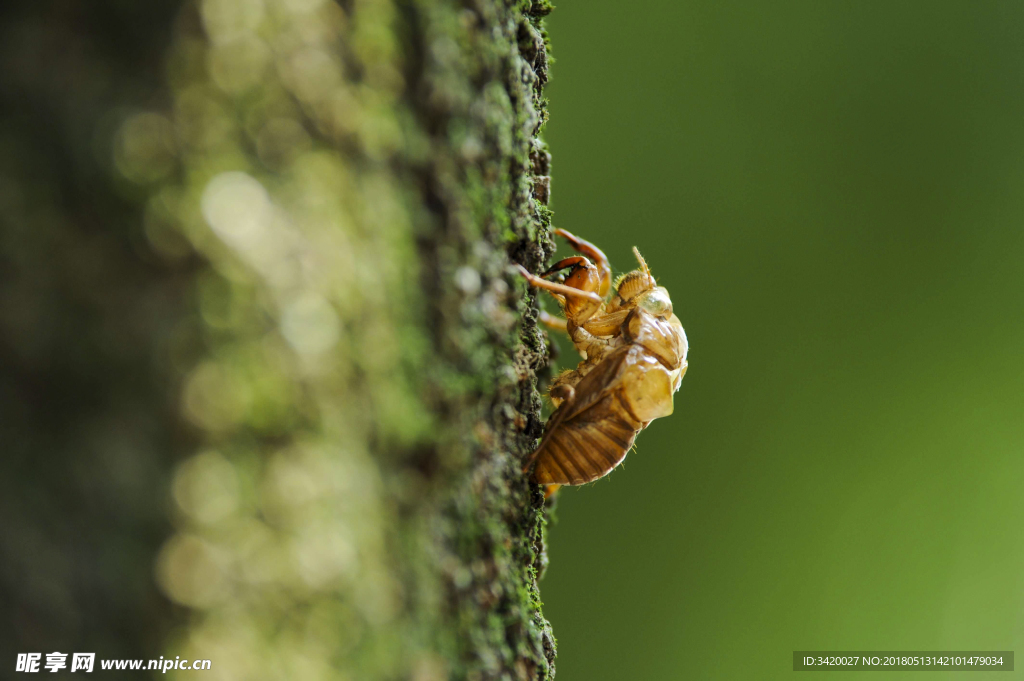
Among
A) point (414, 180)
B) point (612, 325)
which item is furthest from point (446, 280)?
point (612, 325)

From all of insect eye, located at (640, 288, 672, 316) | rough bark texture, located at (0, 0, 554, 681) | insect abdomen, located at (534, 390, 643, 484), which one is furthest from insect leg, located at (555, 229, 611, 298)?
rough bark texture, located at (0, 0, 554, 681)

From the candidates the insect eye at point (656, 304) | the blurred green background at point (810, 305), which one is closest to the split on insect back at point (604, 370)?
the insect eye at point (656, 304)

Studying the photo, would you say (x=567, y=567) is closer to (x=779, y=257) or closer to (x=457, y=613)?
(x=779, y=257)

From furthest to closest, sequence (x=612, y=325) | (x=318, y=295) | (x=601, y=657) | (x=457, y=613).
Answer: (x=601, y=657) → (x=612, y=325) → (x=457, y=613) → (x=318, y=295)

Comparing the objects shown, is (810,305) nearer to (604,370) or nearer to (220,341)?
(604,370)

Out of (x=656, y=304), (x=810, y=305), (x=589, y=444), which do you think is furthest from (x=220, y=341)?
(x=810, y=305)

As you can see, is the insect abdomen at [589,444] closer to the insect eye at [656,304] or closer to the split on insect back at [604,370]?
the split on insect back at [604,370]
